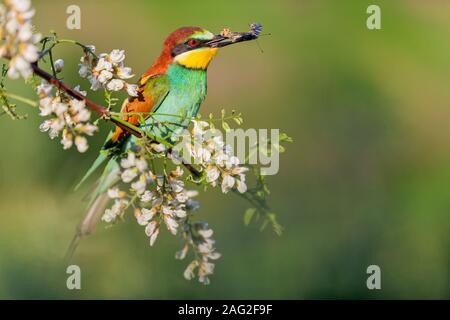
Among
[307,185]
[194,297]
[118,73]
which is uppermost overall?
[118,73]

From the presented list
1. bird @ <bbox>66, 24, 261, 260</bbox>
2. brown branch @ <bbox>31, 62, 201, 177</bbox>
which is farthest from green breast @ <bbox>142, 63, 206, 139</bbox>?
brown branch @ <bbox>31, 62, 201, 177</bbox>

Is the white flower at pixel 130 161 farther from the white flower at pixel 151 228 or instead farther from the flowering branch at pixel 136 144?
the white flower at pixel 151 228

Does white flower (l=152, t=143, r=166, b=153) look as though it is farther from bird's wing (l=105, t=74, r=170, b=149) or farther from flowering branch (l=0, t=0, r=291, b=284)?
bird's wing (l=105, t=74, r=170, b=149)

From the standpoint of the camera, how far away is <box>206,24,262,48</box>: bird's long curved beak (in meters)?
1.75

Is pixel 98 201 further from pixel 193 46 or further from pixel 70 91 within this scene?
pixel 70 91

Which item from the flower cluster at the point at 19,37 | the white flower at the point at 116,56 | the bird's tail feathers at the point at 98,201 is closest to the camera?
the flower cluster at the point at 19,37

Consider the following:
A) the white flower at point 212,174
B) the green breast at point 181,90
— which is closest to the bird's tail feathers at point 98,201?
the green breast at point 181,90

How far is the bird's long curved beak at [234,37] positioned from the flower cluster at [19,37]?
744 mm

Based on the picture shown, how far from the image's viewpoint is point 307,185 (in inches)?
166

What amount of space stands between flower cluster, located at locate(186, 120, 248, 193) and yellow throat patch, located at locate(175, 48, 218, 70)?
0.94 meters

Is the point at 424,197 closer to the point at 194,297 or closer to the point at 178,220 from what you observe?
the point at 194,297

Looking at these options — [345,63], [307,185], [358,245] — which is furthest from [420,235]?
[345,63]

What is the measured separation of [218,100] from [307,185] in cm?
93

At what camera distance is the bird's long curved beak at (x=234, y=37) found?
175 cm
